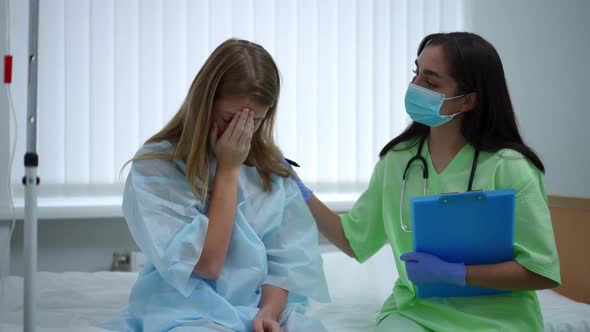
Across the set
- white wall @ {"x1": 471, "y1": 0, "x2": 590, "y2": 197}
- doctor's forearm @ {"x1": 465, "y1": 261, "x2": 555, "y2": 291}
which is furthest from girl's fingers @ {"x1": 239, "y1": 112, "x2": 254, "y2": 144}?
white wall @ {"x1": 471, "y1": 0, "x2": 590, "y2": 197}

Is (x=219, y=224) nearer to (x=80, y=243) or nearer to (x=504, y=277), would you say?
(x=504, y=277)

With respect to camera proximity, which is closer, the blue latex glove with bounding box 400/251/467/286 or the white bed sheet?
the blue latex glove with bounding box 400/251/467/286

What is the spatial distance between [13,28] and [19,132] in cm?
45

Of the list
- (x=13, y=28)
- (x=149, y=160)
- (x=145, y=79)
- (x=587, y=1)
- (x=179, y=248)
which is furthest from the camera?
(x=587, y=1)

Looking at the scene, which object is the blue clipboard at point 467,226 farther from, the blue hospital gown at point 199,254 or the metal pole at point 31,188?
the metal pole at point 31,188

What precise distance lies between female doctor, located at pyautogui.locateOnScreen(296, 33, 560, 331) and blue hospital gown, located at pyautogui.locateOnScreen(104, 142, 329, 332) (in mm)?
224

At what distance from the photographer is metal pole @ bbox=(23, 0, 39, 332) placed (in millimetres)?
1050

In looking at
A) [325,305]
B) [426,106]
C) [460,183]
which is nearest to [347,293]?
[325,305]

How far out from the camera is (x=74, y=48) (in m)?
2.74

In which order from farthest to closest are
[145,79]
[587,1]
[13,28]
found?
[587,1], [145,79], [13,28]

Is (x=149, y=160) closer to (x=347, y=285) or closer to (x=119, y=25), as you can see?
(x=347, y=285)

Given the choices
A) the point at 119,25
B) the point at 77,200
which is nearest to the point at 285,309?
the point at 77,200

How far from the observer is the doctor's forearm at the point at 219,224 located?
1404 mm

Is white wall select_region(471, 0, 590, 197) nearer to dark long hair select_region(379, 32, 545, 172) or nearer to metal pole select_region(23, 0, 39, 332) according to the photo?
dark long hair select_region(379, 32, 545, 172)
